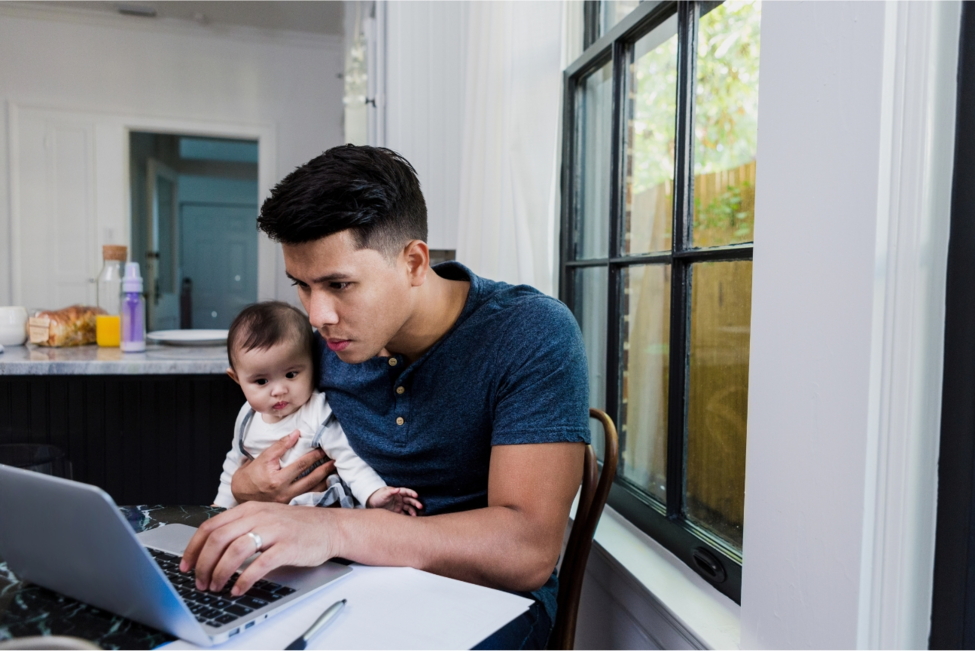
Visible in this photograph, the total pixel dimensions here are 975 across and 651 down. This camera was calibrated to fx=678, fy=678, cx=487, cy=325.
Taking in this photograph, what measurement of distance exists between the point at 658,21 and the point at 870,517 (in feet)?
3.88

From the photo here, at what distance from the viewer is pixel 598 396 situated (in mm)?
1837

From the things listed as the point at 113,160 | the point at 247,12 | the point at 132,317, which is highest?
the point at 247,12

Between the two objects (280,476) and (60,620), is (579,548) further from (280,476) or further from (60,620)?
(60,620)

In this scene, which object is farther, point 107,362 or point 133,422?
point 133,422

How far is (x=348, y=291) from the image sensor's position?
107 cm

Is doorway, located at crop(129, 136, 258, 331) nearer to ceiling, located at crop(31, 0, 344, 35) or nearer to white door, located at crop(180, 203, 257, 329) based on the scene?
white door, located at crop(180, 203, 257, 329)

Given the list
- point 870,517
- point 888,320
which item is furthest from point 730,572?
point 888,320

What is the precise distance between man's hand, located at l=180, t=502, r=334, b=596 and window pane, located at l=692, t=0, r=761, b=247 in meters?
0.87

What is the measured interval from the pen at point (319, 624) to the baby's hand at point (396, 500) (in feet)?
1.48

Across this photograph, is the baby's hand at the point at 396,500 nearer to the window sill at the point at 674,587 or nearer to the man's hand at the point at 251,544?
the man's hand at the point at 251,544

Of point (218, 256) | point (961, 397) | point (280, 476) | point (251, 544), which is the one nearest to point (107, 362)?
point (280, 476)

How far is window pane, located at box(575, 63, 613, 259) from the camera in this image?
178cm

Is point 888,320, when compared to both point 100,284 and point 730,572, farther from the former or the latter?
point 100,284

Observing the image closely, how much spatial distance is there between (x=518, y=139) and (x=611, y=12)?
0.49 meters
